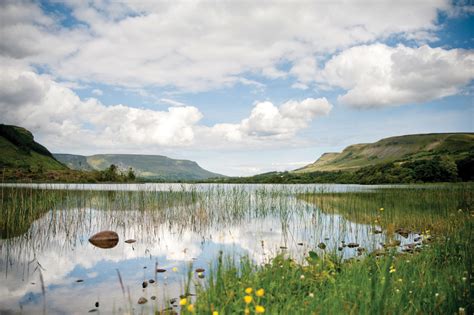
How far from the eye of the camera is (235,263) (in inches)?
368

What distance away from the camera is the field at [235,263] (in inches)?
208

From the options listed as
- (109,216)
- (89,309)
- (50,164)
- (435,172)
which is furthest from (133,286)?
(50,164)

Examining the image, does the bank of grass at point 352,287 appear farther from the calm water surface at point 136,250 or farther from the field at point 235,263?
the calm water surface at point 136,250

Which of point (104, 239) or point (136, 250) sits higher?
point (104, 239)

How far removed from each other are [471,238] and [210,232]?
10.5 meters

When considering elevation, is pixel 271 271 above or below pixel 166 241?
above

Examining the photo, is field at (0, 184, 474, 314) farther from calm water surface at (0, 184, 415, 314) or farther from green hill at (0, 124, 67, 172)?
green hill at (0, 124, 67, 172)

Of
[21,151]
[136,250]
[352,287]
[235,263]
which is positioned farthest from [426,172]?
[21,151]

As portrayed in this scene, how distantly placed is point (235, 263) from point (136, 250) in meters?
5.02

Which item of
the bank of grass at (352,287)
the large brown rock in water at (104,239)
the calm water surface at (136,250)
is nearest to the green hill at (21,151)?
Answer: the calm water surface at (136,250)

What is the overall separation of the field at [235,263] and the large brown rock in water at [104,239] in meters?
0.32

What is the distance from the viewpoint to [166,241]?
13.9 meters

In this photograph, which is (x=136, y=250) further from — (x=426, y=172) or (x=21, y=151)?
(x=21, y=151)

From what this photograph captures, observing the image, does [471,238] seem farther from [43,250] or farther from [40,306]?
[43,250]
